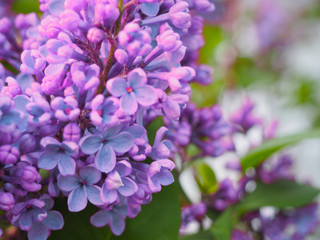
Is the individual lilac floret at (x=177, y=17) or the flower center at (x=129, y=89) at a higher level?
the individual lilac floret at (x=177, y=17)

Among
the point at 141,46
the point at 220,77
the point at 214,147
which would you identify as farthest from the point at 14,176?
the point at 220,77

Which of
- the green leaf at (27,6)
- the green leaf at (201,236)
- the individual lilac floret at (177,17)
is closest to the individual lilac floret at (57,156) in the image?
the individual lilac floret at (177,17)

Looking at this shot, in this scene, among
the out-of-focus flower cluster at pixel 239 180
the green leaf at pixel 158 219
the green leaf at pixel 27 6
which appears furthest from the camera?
the green leaf at pixel 27 6

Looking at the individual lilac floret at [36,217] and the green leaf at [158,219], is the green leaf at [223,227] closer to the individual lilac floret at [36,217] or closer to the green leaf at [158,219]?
the green leaf at [158,219]

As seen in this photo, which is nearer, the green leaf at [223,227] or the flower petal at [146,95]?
the flower petal at [146,95]

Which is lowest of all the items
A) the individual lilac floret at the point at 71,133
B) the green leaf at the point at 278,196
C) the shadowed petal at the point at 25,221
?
the green leaf at the point at 278,196

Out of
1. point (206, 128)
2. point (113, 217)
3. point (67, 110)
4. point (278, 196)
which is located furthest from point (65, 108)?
point (278, 196)

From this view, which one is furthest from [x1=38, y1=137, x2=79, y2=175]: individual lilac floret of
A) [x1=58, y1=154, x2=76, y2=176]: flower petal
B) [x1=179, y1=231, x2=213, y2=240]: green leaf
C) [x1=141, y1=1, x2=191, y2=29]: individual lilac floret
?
[x1=179, y1=231, x2=213, y2=240]: green leaf
